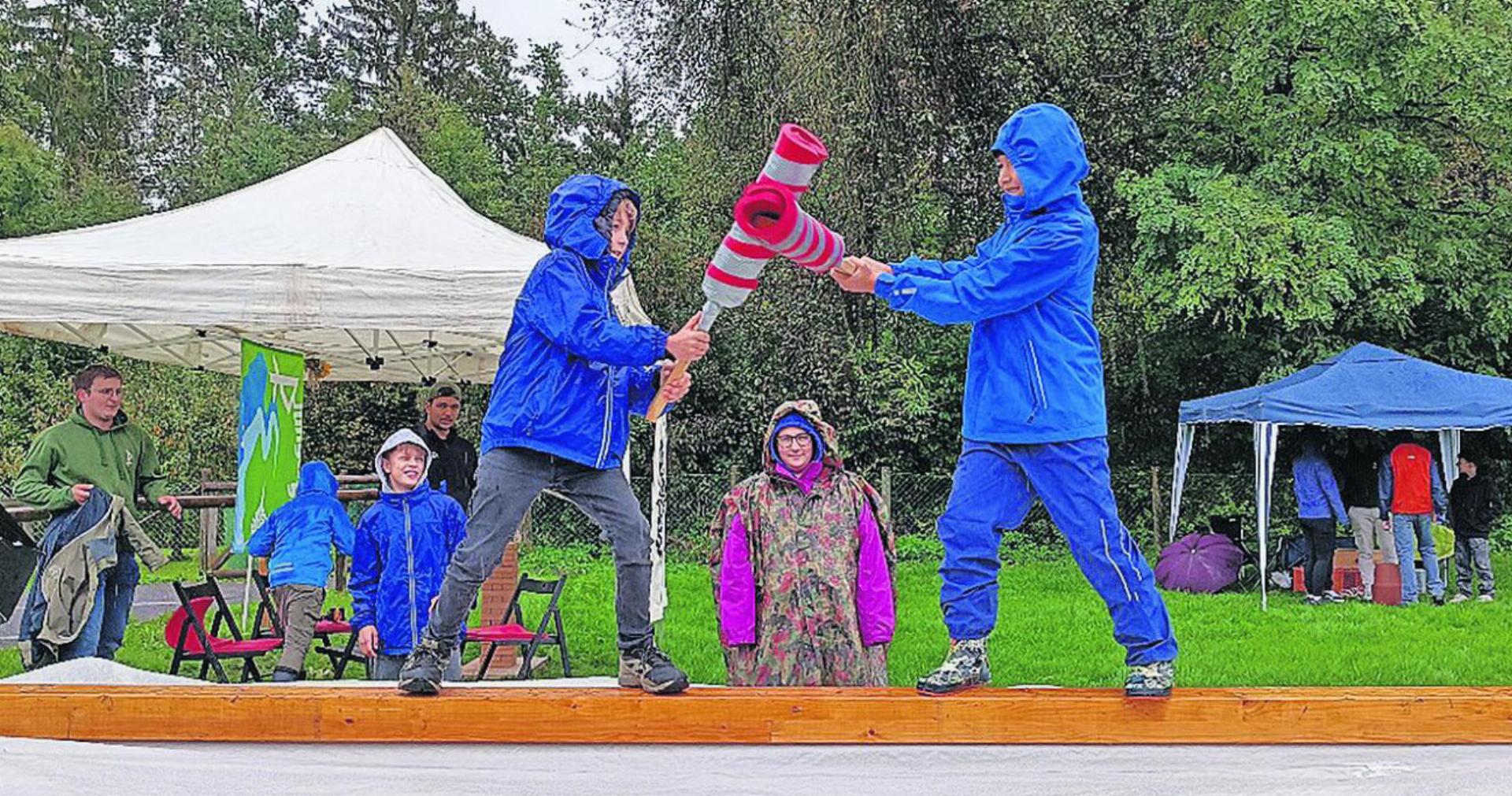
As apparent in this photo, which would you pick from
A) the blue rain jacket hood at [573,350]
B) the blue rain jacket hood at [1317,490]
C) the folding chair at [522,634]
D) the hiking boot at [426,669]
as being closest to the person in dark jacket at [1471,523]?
the blue rain jacket hood at [1317,490]

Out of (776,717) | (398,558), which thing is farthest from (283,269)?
(776,717)

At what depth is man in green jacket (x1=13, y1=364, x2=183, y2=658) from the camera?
6723 mm

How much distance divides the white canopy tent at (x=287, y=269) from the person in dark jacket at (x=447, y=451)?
0.66 meters

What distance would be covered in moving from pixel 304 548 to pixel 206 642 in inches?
25.4

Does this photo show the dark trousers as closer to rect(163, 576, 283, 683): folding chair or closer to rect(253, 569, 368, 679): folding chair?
rect(253, 569, 368, 679): folding chair

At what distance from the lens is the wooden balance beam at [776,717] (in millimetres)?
4223

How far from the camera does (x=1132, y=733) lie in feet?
13.9

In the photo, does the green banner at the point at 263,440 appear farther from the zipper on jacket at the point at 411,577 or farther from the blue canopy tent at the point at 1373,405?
the blue canopy tent at the point at 1373,405

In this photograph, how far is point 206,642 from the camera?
6926 mm

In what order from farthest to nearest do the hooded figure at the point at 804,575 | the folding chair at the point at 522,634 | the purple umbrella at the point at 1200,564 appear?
the purple umbrella at the point at 1200,564 < the folding chair at the point at 522,634 < the hooded figure at the point at 804,575

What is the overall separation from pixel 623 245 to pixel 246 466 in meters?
4.32

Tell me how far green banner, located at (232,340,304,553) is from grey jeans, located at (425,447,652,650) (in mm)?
3931

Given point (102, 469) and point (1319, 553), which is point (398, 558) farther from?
point (1319, 553)

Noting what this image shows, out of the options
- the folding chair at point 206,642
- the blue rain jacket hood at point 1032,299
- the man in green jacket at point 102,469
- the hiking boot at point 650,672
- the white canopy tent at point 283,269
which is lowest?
the folding chair at point 206,642
